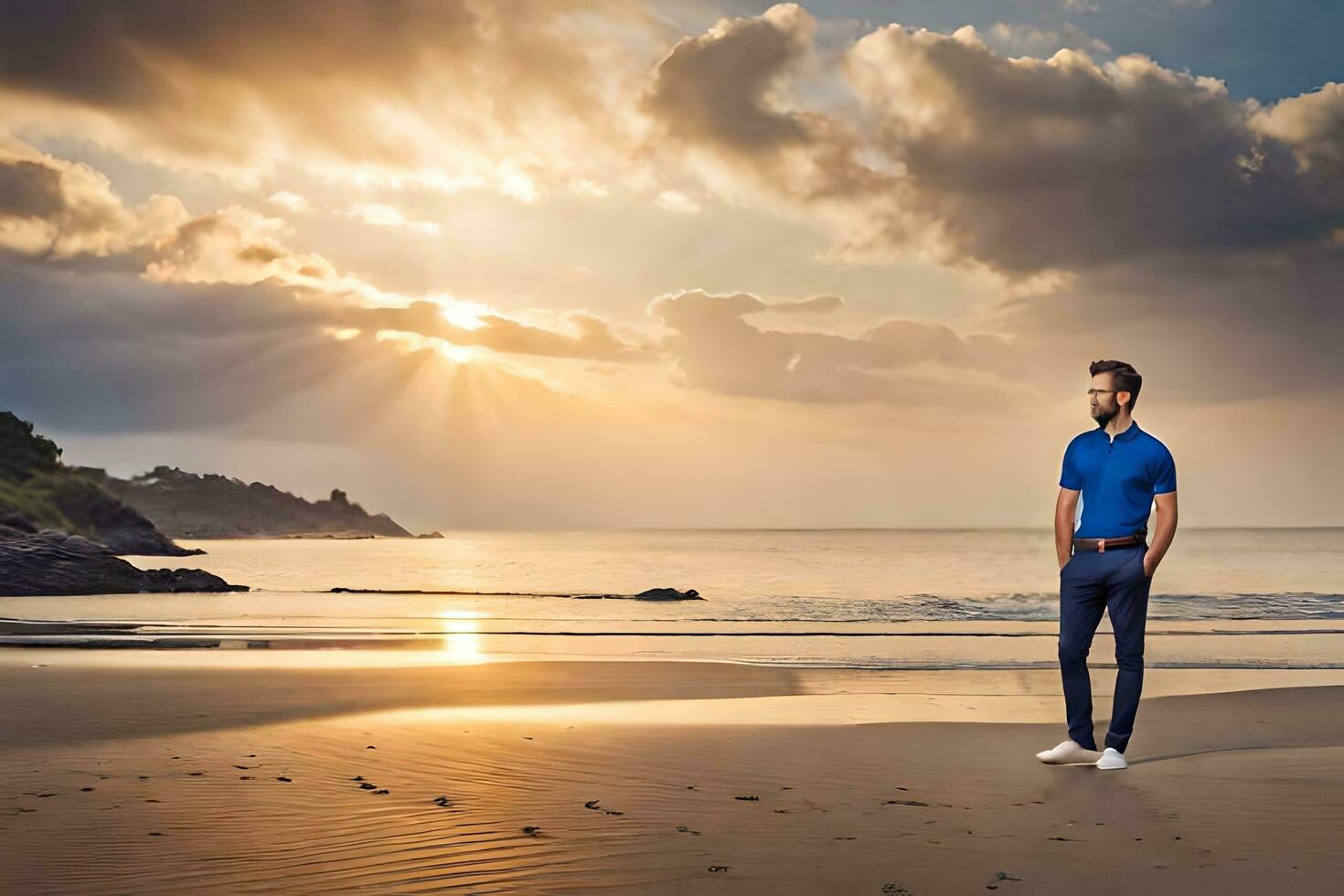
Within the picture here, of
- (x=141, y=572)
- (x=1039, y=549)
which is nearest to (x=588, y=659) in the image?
(x=141, y=572)

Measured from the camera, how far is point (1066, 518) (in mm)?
7566

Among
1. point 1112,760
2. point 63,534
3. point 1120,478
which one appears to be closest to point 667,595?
point 63,534

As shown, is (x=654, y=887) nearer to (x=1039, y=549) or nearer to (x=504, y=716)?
(x=504, y=716)

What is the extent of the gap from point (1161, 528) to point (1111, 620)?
74 cm

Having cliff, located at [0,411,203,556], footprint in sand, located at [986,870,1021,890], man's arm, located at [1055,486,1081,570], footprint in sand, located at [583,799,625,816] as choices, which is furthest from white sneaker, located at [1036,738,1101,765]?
cliff, located at [0,411,203,556]

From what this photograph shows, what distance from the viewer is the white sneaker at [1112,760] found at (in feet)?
24.9

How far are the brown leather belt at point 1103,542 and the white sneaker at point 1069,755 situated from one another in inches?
59.9

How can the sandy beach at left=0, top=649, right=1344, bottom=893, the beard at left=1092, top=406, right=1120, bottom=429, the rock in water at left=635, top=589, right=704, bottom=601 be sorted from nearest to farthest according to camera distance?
1. the sandy beach at left=0, top=649, right=1344, bottom=893
2. the beard at left=1092, top=406, right=1120, bottom=429
3. the rock in water at left=635, top=589, right=704, bottom=601

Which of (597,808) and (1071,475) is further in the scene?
(1071,475)

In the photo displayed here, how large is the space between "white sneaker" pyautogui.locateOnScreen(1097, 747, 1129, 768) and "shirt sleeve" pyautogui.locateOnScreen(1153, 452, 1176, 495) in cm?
197

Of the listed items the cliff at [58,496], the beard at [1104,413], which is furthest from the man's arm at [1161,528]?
the cliff at [58,496]

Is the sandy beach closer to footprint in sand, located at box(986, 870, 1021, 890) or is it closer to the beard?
footprint in sand, located at box(986, 870, 1021, 890)

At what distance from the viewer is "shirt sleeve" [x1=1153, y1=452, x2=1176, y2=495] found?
7285 millimetres

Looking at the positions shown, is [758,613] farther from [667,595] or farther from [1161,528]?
[1161,528]
